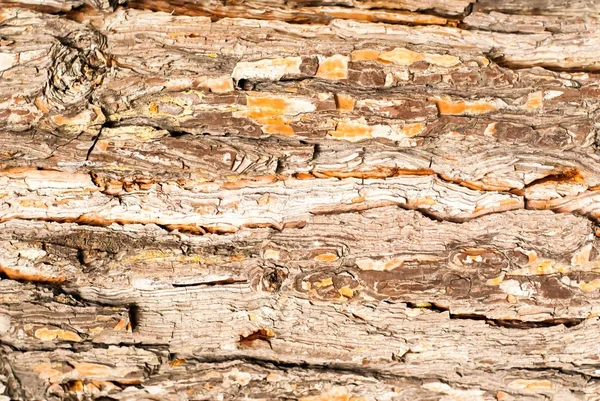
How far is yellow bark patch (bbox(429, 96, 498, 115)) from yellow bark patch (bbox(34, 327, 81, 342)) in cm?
353

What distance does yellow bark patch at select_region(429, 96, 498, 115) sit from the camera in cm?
507

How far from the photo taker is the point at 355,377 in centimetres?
493

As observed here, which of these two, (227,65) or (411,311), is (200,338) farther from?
(227,65)

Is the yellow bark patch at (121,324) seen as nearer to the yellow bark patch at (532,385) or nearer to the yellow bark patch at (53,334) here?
the yellow bark patch at (53,334)

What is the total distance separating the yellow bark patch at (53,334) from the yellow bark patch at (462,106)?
353cm

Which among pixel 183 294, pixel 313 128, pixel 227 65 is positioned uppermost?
pixel 227 65

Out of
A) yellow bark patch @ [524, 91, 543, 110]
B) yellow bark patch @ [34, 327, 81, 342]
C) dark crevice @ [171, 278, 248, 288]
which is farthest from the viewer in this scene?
yellow bark patch @ [524, 91, 543, 110]

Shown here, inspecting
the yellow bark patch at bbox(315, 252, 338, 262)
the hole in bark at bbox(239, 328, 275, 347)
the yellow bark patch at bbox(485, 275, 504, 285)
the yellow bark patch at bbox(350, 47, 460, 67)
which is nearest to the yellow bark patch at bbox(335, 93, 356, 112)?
the yellow bark patch at bbox(350, 47, 460, 67)

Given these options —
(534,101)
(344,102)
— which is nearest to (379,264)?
(344,102)

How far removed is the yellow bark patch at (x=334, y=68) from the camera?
5.13 m

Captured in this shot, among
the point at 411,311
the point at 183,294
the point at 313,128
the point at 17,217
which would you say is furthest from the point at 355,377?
the point at 17,217

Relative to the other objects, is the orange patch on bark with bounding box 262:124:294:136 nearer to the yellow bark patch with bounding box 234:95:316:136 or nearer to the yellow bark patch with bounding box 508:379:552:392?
the yellow bark patch with bounding box 234:95:316:136

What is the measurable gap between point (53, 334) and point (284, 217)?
6.75ft

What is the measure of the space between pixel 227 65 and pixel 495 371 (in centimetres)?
343
